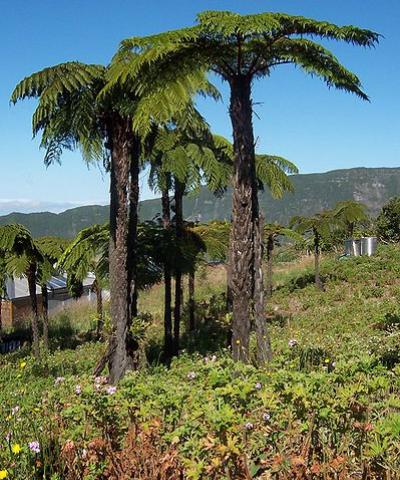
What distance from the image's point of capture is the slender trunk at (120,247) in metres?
8.70

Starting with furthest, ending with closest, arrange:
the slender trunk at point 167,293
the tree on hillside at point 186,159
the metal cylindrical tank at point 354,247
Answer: the metal cylindrical tank at point 354,247, the slender trunk at point 167,293, the tree on hillside at point 186,159

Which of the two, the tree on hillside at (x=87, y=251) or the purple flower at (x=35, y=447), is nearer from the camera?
the purple flower at (x=35, y=447)

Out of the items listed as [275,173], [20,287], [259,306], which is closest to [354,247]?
[275,173]

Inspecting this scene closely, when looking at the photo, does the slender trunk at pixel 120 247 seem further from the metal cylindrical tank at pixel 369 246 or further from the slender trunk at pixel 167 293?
the metal cylindrical tank at pixel 369 246

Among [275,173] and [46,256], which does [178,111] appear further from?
[46,256]

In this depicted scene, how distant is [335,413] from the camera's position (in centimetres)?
248

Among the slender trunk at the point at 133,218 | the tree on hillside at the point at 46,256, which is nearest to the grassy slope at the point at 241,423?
the slender trunk at the point at 133,218

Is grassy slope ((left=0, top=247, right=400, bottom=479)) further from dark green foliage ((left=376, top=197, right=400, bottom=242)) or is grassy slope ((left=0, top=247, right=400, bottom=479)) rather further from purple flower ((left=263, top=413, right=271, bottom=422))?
dark green foliage ((left=376, top=197, right=400, bottom=242))

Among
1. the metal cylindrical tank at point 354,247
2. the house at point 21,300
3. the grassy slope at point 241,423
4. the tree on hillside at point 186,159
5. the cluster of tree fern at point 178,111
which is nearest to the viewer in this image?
the grassy slope at point 241,423

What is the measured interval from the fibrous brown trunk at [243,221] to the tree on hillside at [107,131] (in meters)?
1.77

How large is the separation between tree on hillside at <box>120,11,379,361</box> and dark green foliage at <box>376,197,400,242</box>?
2445cm

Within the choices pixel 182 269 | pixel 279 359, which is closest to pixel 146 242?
pixel 182 269

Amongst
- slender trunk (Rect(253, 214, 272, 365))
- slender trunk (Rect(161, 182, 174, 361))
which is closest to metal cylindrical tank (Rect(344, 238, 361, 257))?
slender trunk (Rect(161, 182, 174, 361))

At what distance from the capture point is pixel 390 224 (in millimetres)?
30922
